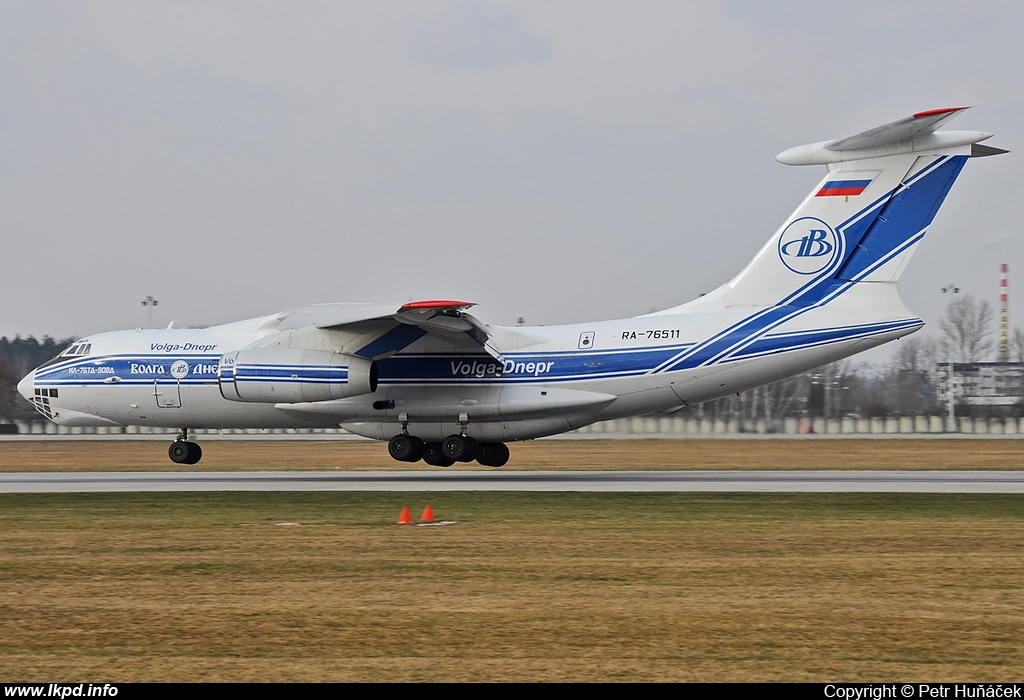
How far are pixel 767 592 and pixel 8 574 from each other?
22.8 ft

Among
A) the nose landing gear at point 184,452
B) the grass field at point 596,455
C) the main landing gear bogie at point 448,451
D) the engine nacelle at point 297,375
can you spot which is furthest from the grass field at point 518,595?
the grass field at point 596,455

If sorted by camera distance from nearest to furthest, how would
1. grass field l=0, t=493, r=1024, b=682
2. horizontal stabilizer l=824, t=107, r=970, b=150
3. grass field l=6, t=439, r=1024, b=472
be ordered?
1. grass field l=0, t=493, r=1024, b=682
2. horizontal stabilizer l=824, t=107, r=970, b=150
3. grass field l=6, t=439, r=1024, b=472

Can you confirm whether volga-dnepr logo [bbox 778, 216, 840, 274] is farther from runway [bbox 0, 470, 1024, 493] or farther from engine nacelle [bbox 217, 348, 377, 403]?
engine nacelle [bbox 217, 348, 377, 403]

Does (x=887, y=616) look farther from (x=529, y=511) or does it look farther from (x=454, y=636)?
(x=529, y=511)

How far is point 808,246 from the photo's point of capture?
819 inches

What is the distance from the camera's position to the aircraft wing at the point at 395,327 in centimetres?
2066

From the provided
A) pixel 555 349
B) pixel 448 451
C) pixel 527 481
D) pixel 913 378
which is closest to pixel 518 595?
pixel 527 481

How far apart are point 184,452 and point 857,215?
1575 centimetres

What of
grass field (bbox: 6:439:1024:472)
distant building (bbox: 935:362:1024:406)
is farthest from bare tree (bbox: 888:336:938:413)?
grass field (bbox: 6:439:1024:472)

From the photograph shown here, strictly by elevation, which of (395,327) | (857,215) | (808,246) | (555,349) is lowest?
(555,349)

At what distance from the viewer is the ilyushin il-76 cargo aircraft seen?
795 inches

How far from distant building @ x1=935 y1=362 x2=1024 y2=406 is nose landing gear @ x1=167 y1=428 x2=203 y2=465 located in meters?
43.5

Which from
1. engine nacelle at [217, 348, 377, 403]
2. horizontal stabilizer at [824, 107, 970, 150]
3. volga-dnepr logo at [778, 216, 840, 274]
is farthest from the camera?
engine nacelle at [217, 348, 377, 403]

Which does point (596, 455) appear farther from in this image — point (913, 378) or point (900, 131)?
point (913, 378)
